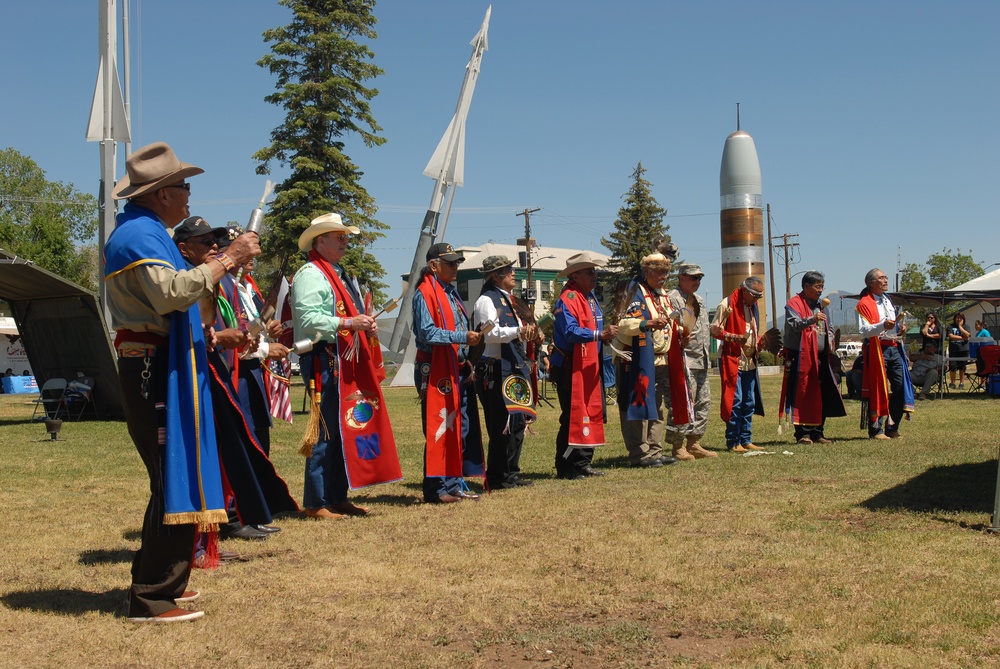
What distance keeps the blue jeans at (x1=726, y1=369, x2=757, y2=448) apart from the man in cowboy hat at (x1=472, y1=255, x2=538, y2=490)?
3.29m

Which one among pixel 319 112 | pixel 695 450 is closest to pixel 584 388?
pixel 695 450

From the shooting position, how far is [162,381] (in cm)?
435

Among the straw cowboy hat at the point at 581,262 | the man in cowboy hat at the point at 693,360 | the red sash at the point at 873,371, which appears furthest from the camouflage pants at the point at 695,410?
the red sash at the point at 873,371

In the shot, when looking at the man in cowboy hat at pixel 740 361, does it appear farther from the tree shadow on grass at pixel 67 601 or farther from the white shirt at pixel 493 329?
the tree shadow on grass at pixel 67 601

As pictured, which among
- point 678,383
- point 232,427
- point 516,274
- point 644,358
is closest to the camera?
point 232,427

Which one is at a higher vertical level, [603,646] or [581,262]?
[581,262]

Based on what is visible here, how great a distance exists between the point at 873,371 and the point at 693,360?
9.23ft

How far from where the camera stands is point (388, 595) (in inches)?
183

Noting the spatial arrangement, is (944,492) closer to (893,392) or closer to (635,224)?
(893,392)

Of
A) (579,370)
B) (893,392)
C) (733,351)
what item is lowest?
(893,392)

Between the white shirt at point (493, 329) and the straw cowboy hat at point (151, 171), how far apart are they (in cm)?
342

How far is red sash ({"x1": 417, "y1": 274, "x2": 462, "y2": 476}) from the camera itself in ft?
24.0

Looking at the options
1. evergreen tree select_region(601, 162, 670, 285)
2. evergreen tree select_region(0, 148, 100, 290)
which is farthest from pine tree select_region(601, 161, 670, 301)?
evergreen tree select_region(0, 148, 100, 290)

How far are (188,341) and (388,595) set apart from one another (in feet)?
4.74
